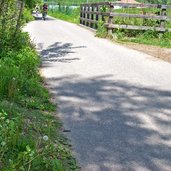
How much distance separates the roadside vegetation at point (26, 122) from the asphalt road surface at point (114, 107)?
226 millimetres

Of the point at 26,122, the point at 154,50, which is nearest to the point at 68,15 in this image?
the point at 154,50

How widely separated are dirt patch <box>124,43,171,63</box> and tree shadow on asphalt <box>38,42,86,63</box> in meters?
2.21

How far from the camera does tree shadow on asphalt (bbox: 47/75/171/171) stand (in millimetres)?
4659

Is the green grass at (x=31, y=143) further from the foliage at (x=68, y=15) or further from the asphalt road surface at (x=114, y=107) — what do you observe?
the foliage at (x=68, y=15)

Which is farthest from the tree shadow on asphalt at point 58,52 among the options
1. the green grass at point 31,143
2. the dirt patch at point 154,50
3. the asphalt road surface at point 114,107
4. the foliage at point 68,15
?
the foliage at point 68,15

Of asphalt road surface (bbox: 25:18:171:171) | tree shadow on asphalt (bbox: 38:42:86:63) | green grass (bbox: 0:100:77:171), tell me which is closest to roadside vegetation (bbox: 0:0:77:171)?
green grass (bbox: 0:100:77:171)

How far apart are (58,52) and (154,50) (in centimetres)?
345

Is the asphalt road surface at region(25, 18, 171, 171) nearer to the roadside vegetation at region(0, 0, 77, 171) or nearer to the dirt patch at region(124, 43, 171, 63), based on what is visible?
the roadside vegetation at region(0, 0, 77, 171)

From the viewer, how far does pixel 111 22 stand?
60.0ft

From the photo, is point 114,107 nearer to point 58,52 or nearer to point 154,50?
point 58,52

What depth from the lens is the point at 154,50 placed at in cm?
1447

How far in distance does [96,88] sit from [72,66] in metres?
2.51

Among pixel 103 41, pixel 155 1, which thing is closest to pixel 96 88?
pixel 103 41

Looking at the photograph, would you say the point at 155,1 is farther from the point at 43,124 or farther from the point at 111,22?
the point at 43,124
